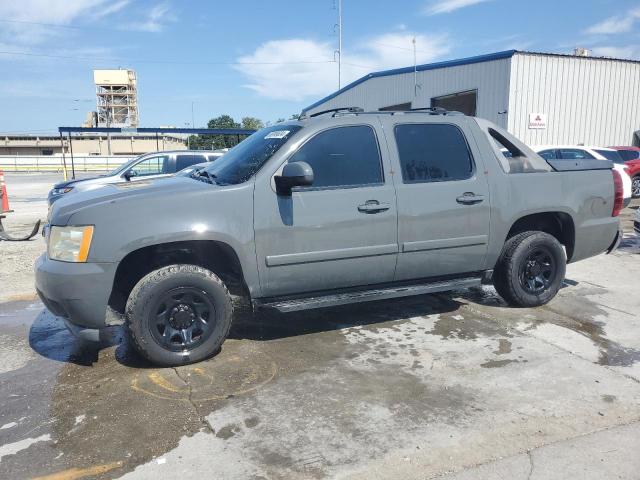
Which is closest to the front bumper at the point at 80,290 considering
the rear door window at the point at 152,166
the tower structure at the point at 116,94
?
the rear door window at the point at 152,166

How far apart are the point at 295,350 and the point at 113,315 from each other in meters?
1.47

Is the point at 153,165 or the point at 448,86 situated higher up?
the point at 448,86

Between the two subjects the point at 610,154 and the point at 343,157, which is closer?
the point at 343,157

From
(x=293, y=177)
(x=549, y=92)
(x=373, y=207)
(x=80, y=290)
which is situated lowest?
(x=80, y=290)

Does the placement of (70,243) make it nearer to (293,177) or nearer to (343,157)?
(293,177)

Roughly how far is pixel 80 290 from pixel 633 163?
17325 mm

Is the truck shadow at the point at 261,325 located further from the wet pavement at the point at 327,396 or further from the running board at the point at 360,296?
the running board at the point at 360,296

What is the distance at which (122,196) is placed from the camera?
3.92m

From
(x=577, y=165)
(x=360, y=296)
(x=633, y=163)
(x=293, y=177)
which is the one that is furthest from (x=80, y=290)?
(x=633, y=163)

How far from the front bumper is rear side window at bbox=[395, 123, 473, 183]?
2.55 meters

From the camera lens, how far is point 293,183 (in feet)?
13.1

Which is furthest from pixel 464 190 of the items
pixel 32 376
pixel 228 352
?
pixel 32 376

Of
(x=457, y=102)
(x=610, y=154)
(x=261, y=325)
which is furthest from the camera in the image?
(x=457, y=102)

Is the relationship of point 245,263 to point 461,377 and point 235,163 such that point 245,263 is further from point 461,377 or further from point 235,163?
point 461,377
